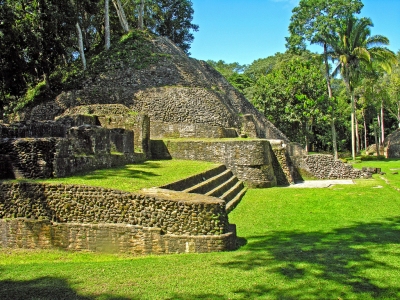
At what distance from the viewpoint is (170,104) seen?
2223 cm

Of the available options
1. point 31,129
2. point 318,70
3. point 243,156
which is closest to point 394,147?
point 318,70

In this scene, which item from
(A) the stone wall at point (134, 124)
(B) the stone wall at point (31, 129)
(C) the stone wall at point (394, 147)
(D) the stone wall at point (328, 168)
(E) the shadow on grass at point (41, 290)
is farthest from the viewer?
(C) the stone wall at point (394, 147)

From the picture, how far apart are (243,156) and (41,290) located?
39.1 feet

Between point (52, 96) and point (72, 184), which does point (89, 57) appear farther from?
point (72, 184)

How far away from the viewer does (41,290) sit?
5160 mm

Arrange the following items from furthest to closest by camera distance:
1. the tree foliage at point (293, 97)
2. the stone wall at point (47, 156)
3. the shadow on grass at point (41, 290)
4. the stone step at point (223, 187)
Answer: the tree foliage at point (293, 97) → the stone step at point (223, 187) → the stone wall at point (47, 156) → the shadow on grass at point (41, 290)

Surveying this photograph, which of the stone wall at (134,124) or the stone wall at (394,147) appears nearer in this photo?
the stone wall at (134,124)

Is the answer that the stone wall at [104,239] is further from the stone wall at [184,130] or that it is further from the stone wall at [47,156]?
the stone wall at [184,130]

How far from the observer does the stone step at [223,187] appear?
453 inches

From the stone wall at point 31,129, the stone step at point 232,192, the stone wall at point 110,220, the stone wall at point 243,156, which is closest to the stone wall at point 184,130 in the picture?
the stone wall at point 243,156

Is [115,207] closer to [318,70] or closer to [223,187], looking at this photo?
[223,187]

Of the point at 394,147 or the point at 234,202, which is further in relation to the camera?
the point at 394,147

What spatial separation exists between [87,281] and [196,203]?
2454 mm

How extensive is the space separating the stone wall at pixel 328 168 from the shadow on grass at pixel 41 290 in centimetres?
1570
